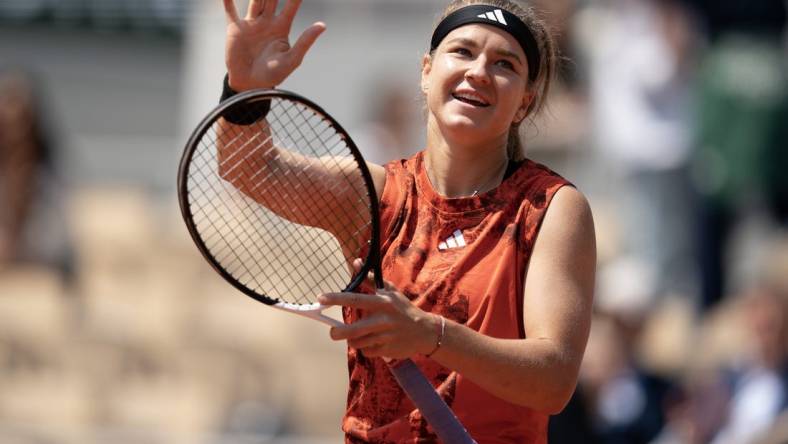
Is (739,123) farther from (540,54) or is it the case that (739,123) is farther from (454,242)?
(454,242)

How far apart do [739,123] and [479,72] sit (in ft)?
15.5

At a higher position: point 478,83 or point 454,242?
point 478,83

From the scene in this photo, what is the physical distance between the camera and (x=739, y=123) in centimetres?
763

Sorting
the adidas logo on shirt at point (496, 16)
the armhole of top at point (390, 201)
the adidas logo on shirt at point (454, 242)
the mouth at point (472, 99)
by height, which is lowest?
the adidas logo on shirt at point (454, 242)

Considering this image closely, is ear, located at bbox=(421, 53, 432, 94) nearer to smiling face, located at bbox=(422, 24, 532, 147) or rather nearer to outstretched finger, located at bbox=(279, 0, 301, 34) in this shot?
smiling face, located at bbox=(422, 24, 532, 147)

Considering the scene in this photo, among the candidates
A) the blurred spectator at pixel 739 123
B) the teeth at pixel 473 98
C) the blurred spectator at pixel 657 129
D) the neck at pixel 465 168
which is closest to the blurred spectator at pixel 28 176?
the blurred spectator at pixel 657 129

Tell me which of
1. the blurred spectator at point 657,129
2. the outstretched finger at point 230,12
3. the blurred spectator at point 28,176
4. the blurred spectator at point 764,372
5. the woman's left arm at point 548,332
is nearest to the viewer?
the woman's left arm at point 548,332

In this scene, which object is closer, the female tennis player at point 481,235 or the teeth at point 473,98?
the female tennis player at point 481,235

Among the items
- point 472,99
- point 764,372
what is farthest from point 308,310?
point 764,372

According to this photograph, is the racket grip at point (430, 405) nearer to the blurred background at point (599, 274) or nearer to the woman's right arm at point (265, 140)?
the woman's right arm at point (265, 140)

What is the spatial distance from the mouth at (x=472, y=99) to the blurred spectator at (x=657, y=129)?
4.69m

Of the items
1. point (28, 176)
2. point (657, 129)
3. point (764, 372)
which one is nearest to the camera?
point (764, 372)

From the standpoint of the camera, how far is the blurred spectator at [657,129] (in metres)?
7.85

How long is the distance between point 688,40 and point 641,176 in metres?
0.73
